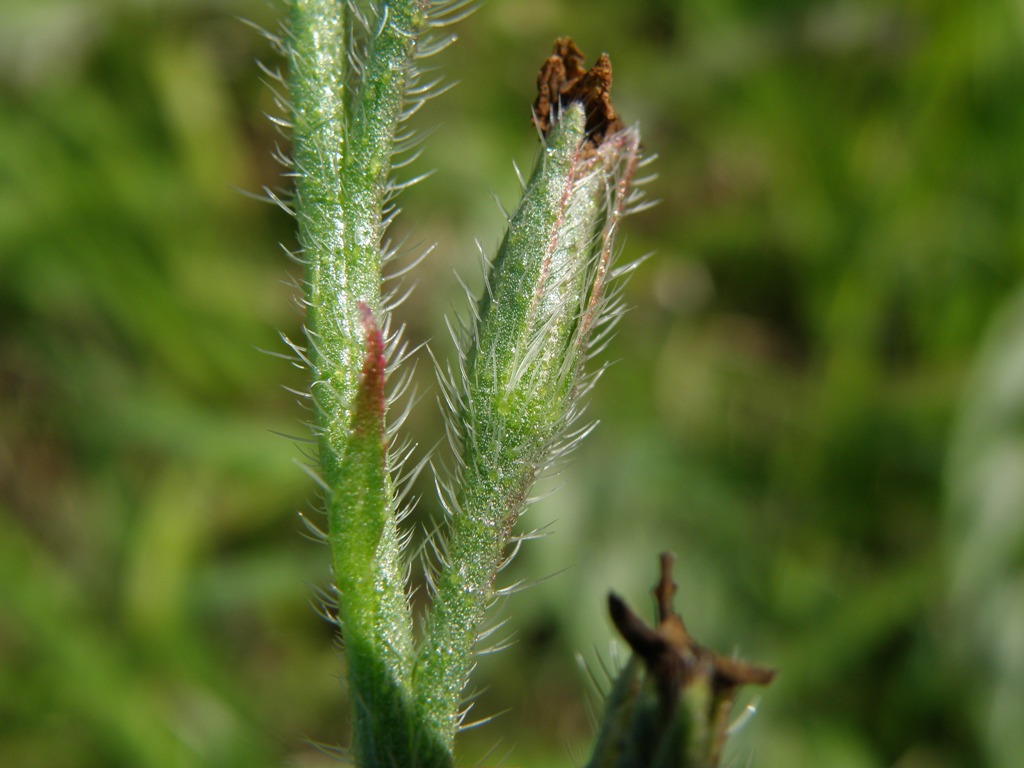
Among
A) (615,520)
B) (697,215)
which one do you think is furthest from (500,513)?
(697,215)

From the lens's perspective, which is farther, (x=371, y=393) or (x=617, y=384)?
(x=617, y=384)

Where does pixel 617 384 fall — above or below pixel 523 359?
below

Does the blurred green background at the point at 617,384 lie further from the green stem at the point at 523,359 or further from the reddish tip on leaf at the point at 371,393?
the reddish tip on leaf at the point at 371,393

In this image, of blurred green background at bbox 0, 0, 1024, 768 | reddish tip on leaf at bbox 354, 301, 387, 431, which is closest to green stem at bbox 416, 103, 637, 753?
reddish tip on leaf at bbox 354, 301, 387, 431

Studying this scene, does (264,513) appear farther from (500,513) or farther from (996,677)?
(500,513)

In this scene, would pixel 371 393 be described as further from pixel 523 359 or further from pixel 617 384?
pixel 617 384

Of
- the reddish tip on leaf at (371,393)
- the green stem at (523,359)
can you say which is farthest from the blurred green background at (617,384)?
the reddish tip on leaf at (371,393)

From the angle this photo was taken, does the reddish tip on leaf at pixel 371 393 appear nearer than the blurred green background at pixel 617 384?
Yes

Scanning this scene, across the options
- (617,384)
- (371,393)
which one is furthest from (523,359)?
(617,384)
